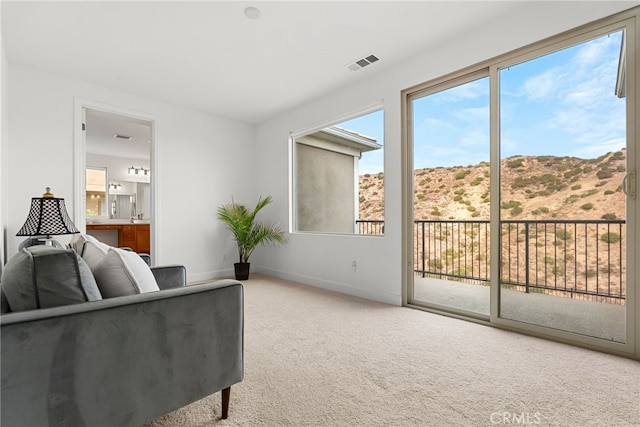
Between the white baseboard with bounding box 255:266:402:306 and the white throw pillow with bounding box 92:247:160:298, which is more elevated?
the white throw pillow with bounding box 92:247:160:298

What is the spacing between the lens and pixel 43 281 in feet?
3.30

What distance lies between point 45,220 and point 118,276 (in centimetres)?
176

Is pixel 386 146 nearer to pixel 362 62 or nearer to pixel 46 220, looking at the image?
pixel 362 62

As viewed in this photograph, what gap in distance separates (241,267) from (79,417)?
3.51m

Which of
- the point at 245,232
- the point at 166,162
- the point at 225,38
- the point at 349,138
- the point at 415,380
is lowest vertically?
the point at 415,380

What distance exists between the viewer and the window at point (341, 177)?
3.64 m

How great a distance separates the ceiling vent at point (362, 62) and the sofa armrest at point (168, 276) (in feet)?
8.39

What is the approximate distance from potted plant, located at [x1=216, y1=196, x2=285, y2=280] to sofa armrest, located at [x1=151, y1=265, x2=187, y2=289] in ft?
7.72

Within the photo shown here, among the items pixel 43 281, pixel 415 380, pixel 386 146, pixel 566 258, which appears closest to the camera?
→ pixel 43 281

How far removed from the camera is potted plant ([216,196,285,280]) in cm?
445

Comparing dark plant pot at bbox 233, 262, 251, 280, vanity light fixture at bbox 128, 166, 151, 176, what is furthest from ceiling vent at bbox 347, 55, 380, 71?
vanity light fixture at bbox 128, 166, 151, 176

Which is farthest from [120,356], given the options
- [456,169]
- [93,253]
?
[456,169]

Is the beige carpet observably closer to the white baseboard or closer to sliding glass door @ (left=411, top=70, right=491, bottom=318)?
the white baseboard

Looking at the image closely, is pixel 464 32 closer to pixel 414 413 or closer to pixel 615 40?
pixel 615 40
